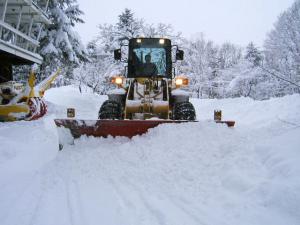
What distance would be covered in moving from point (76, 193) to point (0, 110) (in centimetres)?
827

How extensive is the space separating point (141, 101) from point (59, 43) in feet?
39.8

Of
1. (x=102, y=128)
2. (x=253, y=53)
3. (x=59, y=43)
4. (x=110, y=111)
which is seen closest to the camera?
(x=102, y=128)

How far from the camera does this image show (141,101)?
7500mm

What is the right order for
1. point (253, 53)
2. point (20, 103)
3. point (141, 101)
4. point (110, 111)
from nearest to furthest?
1. point (110, 111)
2. point (141, 101)
3. point (20, 103)
4. point (253, 53)

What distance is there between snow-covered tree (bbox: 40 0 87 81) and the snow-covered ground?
1175 cm

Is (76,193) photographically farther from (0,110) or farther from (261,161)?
(0,110)

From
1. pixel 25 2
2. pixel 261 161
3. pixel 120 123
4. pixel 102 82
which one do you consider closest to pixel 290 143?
pixel 261 161

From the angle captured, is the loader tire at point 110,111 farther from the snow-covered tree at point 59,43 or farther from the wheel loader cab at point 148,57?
the snow-covered tree at point 59,43

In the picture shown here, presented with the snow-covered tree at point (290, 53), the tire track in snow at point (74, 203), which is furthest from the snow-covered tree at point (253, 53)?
the tire track in snow at point (74, 203)

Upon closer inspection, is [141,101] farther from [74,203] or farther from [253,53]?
[253,53]

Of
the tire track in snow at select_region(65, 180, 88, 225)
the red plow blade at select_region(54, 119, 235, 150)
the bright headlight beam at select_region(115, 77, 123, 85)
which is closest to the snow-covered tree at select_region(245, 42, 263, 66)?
the bright headlight beam at select_region(115, 77, 123, 85)

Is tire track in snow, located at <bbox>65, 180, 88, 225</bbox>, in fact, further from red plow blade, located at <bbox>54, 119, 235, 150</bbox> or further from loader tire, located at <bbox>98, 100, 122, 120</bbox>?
loader tire, located at <bbox>98, 100, 122, 120</bbox>

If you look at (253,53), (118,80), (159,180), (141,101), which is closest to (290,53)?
(118,80)

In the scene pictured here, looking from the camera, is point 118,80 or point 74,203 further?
point 118,80
